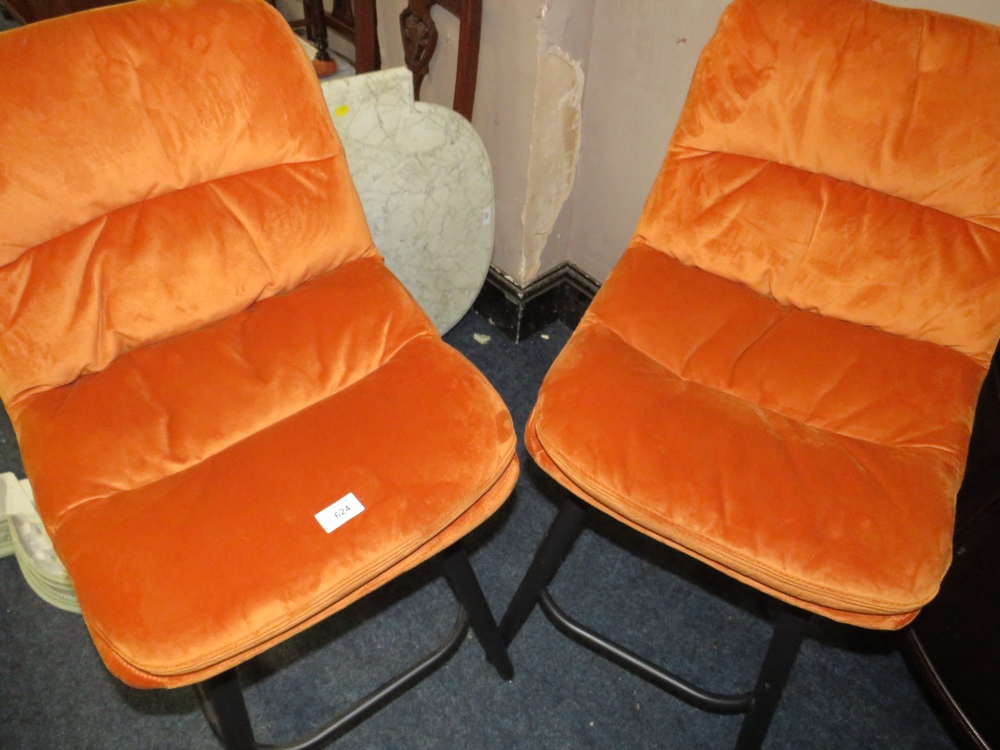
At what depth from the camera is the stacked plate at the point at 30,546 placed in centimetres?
121

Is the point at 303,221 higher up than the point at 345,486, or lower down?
higher up

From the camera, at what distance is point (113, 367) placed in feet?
3.02

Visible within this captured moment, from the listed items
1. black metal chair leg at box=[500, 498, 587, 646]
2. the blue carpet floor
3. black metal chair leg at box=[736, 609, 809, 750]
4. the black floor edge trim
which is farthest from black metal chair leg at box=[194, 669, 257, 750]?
the black floor edge trim

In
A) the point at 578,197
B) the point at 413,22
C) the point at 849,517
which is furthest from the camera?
the point at 578,197

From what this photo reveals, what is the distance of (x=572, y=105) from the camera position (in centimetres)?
142

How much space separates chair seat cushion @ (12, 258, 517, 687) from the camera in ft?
2.34

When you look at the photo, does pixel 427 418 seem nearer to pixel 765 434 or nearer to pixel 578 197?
pixel 765 434

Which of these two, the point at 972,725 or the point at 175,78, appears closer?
the point at 175,78

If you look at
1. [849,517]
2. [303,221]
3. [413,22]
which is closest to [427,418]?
[303,221]

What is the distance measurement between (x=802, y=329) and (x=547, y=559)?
47 centimetres

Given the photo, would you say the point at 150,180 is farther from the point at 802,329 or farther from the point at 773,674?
the point at 773,674

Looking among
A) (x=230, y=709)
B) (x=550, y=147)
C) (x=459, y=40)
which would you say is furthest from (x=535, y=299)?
(x=230, y=709)

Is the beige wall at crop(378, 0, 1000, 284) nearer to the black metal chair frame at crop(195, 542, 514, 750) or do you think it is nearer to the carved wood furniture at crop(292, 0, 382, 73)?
the carved wood furniture at crop(292, 0, 382, 73)

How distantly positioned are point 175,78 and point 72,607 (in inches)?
34.6
